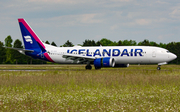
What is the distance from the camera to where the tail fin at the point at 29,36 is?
121 feet

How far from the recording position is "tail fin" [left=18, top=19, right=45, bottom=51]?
3697 cm

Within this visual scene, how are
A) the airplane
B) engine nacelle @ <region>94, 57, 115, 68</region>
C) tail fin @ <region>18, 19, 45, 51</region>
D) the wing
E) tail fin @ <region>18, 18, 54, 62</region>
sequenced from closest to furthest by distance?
1. engine nacelle @ <region>94, 57, 115, 68</region>
2. the airplane
3. the wing
4. tail fin @ <region>18, 18, 54, 62</region>
5. tail fin @ <region>18, 19, 45, 51</region>

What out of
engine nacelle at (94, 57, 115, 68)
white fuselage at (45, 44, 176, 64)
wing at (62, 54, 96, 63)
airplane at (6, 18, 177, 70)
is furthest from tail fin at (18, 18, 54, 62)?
engine nacelle at (94, 57, 115, 68)

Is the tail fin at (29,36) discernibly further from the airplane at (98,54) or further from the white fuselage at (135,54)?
the white fuselage at (135,54)

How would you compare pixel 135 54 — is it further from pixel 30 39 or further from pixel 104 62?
pixel 30 39

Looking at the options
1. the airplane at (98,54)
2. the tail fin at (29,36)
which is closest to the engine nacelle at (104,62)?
the airplane at (98,54)

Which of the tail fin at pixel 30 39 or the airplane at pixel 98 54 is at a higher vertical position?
the tail fin at pixel 30 39

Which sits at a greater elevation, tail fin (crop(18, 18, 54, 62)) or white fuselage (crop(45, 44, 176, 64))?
tail fin (crop(18, 18, 54, 62))

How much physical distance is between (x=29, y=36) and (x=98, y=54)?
1190cm

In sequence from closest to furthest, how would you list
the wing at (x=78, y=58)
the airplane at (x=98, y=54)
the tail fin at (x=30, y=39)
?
the airplane at (x=98, y=54) → the wing at (x=78, y=58) → the tail fin at (x=30, y=39)

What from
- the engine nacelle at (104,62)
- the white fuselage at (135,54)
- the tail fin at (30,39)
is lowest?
the engine nacelle at (104,62)

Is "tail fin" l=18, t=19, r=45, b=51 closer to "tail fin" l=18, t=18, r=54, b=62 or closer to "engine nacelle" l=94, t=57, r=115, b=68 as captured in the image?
"tail fin" l=18, t=18, r=54, b=62

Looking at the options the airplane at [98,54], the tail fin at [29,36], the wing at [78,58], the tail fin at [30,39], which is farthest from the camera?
the tail fin at [29,36]

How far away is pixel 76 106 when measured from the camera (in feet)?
24.7
